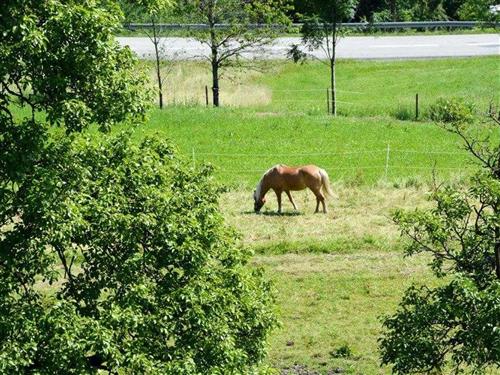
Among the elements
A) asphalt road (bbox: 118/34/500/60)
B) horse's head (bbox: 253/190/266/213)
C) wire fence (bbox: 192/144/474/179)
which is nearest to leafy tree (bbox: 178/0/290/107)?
asphalt road (bbox: 118/34/500/60)

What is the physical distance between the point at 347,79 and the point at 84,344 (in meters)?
42.0

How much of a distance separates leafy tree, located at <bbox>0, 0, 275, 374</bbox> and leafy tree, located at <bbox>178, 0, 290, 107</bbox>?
31.6 meters

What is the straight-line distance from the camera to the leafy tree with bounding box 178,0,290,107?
154 feet

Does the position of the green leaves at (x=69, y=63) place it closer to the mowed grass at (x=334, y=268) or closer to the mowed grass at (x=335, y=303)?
the mowed grass at (x=334, y=268)

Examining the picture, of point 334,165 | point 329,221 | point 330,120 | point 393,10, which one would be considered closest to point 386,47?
point 393,10

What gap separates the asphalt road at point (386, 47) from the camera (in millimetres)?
57250

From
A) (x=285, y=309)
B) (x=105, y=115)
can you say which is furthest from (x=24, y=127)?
(x=285, y=309)

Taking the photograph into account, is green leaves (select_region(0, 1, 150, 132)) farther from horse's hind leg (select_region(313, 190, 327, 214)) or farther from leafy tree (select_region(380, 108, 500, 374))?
horse's hind leg (select_region(313, 190, 327, 214))

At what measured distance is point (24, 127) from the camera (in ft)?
47.4

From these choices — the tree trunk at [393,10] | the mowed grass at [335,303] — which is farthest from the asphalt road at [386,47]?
the mowed grass at [335,303]

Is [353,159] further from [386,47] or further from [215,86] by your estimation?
[386,47]

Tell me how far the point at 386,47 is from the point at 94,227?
4722 cm

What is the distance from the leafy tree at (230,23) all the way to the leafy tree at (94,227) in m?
31.6

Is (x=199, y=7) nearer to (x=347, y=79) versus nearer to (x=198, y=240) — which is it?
(x=347, y=79)
